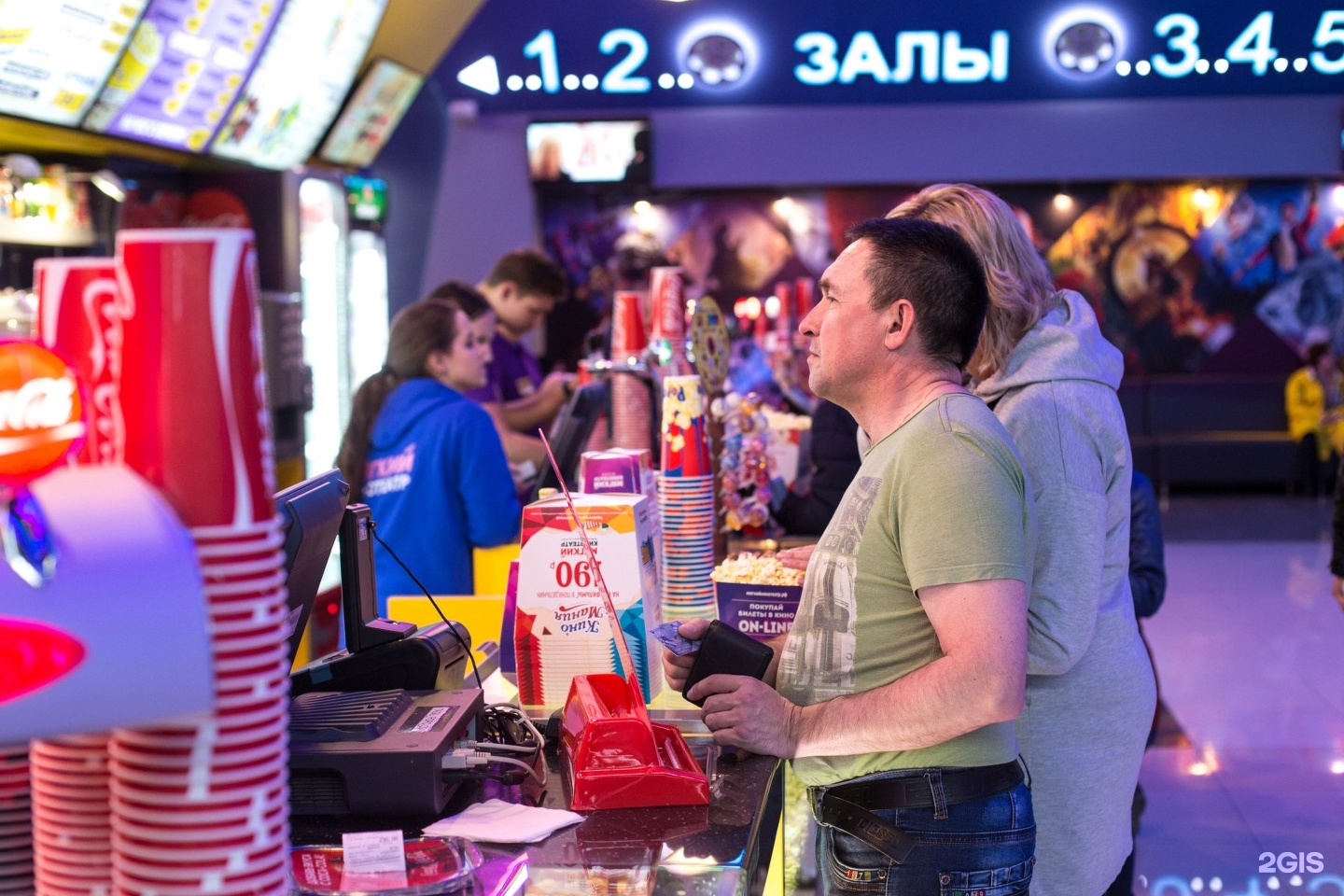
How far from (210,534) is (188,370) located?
97mm

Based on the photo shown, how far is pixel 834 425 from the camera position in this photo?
3.43 meters

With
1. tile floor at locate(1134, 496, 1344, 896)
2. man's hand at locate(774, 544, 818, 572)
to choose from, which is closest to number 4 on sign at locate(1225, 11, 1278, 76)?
tile floor at locate(1134, 496, 1344, 896)

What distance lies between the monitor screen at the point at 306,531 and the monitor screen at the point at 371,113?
6.03 m

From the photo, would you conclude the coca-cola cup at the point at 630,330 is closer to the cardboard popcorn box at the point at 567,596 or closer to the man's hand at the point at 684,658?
the cardboard popcorn box at the point at 567,596

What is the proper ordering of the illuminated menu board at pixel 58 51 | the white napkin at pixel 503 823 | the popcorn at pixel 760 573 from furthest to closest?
the illuminated menu board at pixel 58 51 < the popcorn at pixel 760 573 < the white napkin at pixel 503 823

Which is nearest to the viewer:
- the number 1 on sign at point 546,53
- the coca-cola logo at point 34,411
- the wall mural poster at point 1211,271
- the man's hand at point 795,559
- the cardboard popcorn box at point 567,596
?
the coca-cola logo at point 34,411

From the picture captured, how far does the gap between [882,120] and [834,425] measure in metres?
8.15

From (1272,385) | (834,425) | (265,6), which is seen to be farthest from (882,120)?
(834,425)

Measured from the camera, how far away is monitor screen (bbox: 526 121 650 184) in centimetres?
1076

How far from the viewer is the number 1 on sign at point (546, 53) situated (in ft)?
34.4

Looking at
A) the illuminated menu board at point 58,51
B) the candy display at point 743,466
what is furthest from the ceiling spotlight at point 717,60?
the candy display at point 743,466

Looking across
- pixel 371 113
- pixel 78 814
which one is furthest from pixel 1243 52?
pixel 78 814

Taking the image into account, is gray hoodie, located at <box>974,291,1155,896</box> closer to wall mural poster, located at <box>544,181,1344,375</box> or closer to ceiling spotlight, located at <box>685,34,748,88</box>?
ceiling spotlight, located at <box>685,34,748,88</box>

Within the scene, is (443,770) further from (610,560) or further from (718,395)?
(718,395)
